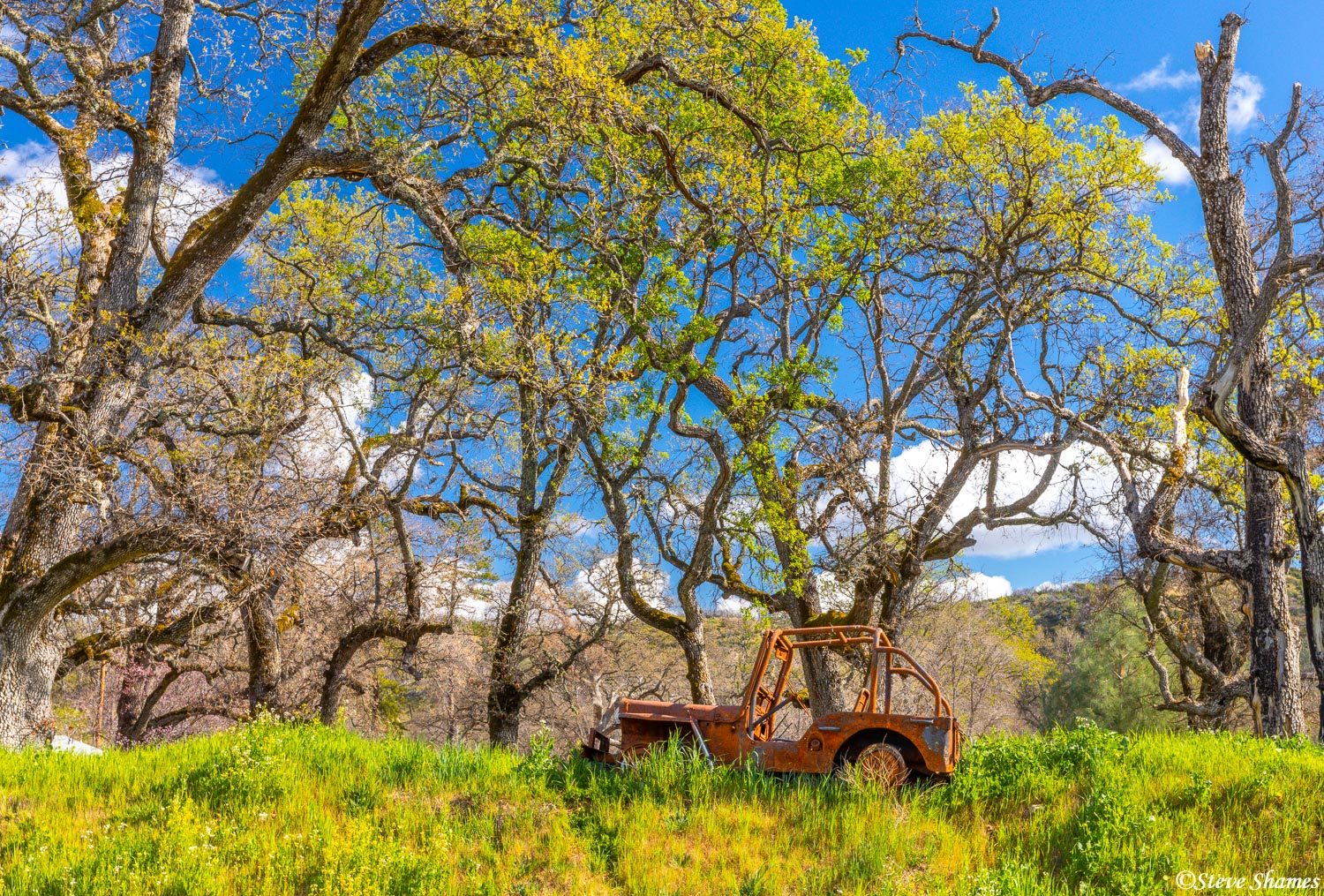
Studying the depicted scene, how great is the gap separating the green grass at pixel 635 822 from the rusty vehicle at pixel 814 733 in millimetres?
275

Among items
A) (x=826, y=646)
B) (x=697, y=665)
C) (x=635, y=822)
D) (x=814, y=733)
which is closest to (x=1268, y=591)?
(x=826, y=646)

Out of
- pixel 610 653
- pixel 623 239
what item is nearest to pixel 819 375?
pixel 623 239

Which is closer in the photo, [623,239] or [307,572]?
[307,572]

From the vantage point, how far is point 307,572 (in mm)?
12016

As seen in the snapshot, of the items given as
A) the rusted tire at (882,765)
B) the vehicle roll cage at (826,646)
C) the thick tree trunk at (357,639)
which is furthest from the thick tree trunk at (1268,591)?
the thick tree trunk at (357,639)

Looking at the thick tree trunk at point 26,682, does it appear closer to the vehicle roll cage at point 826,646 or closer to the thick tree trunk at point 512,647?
the thick tree trunk at point 512,647

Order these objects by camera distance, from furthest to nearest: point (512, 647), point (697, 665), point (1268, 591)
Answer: point (512, 647) < point (697, 665) < point (1268, 591)

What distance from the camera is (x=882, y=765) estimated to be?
21.8ft

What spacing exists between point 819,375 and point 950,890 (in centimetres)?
989

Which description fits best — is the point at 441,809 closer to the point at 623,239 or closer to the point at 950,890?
the point at 950,890

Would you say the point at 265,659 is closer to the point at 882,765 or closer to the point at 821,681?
the point at 821,681

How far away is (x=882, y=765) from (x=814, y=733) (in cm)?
62

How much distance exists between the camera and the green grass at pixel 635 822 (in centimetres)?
518

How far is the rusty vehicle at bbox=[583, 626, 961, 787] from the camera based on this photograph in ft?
21.8
